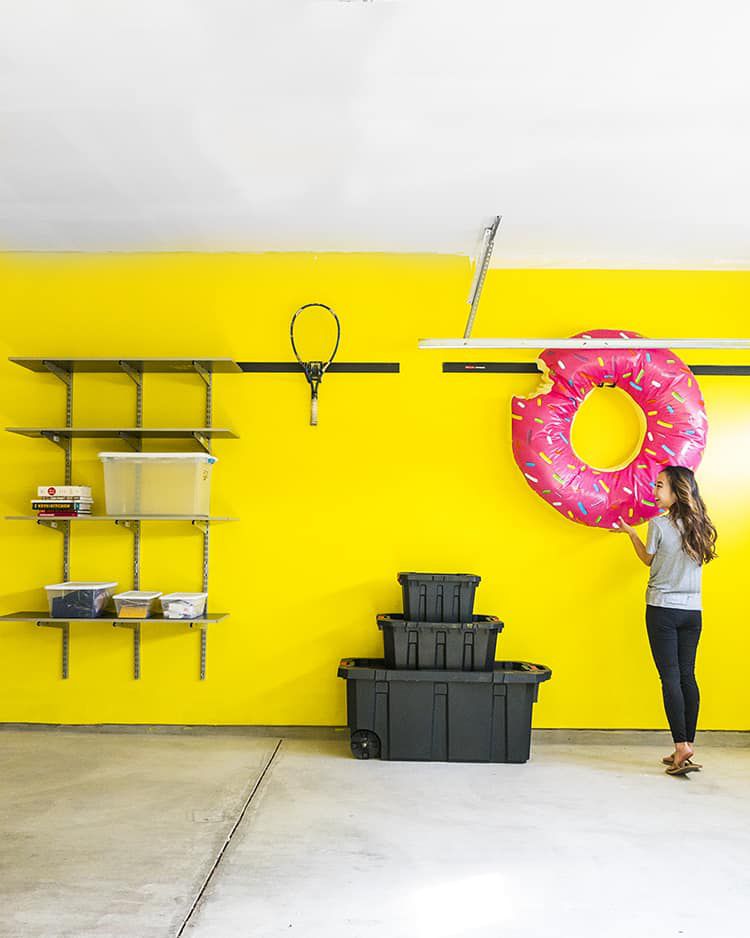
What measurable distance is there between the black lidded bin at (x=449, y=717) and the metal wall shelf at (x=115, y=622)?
0.86 meters

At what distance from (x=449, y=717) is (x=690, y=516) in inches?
62.2

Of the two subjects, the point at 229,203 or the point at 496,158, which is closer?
the point at 496,158

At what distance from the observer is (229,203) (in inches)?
179

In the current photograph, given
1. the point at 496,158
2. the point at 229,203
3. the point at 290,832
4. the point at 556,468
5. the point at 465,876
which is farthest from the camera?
the point at 556,468

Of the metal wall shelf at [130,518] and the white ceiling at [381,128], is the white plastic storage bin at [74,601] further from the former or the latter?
the white ceiling at [381,128]

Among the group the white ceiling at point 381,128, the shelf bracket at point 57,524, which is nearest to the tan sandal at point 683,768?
the white ceiling at point 381,128

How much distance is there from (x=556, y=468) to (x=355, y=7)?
269 cm

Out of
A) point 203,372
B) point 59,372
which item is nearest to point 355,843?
point 203,372

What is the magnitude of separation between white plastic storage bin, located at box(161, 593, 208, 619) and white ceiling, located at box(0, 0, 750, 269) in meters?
1.97

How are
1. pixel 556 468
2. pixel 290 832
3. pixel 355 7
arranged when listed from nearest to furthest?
pixel 355 7 < pixel 290 832 < pixel 556 468

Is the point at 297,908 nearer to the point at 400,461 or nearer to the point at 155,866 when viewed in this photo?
the point at 155,866

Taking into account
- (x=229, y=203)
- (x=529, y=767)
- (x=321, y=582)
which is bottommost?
(x=529, y=767)

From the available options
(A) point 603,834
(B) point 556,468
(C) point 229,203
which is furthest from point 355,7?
(A) point 603,834

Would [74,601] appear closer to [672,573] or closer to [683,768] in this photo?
[672,573]
